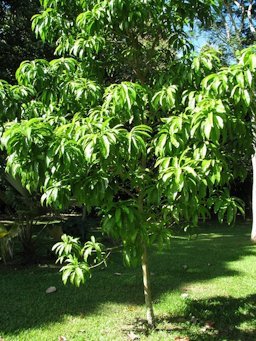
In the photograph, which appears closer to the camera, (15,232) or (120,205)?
(120,205)

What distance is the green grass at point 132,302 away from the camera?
393 cm

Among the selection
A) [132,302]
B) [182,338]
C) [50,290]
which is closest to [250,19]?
[132,302]

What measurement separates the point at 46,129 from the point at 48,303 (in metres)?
2.74

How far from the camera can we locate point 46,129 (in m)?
2.77

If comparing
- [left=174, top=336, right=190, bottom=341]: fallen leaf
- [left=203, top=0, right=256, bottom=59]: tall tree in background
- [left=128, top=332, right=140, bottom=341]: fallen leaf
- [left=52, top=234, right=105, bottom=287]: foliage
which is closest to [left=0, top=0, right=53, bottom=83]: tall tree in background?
[left=203, top=0, right=256, bottom=59]: tall tree in background

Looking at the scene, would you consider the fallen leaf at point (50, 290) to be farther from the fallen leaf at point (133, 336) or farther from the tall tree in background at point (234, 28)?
the tall tree in background at point (234, 28)

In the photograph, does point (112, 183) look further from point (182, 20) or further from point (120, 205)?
point (182, 20)

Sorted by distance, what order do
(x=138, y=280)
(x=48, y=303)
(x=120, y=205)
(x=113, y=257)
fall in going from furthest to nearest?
(x=113, y=257), (x=138, y=280), (x=48, y=303), (x=120, y=205)

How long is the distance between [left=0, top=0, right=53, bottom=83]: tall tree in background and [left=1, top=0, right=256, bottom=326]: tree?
613 cm

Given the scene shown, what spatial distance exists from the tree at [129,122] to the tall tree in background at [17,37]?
6.13 meters

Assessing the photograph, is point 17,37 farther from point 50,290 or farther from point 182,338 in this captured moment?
point 182,338

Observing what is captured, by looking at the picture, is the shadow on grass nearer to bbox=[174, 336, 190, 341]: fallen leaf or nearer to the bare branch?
bbox=[174, 336, 190, 341]: fallen leaf

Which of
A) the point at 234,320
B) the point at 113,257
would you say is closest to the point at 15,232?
the point at 113,257

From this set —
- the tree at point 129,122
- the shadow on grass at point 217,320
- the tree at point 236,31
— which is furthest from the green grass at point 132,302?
the tree at point 236,31
